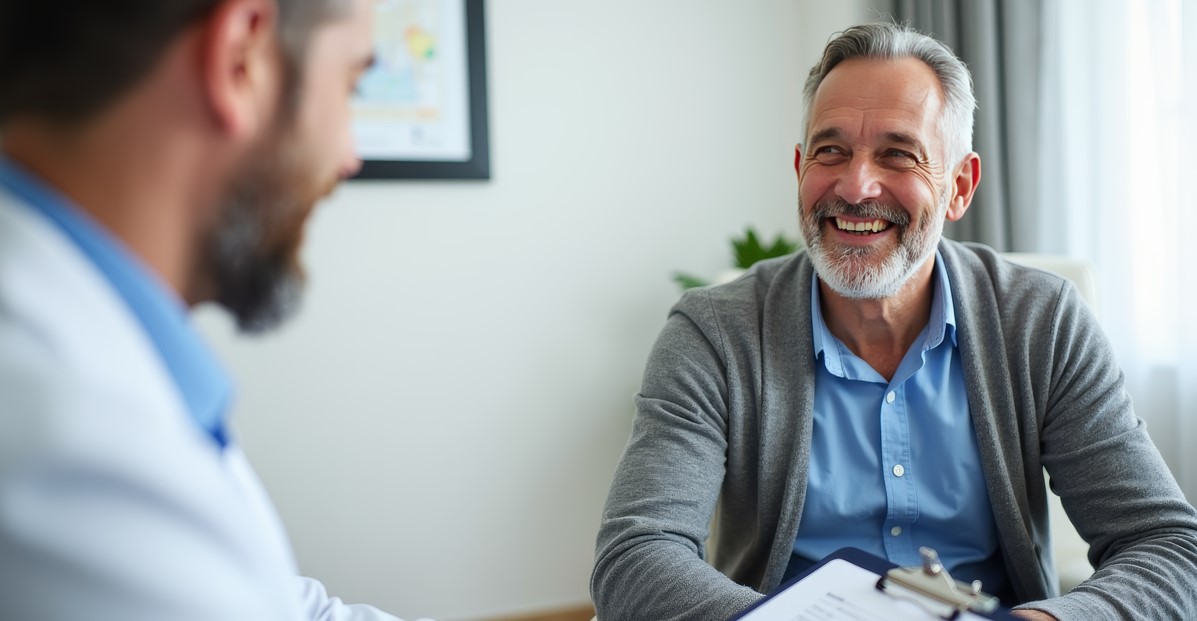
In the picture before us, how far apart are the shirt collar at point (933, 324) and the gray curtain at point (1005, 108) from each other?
0.82 m

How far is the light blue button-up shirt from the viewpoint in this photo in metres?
1.14

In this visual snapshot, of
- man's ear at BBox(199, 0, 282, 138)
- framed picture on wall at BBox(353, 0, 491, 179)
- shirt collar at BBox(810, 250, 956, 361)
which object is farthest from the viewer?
framed picture on wall at BBox(353, 0, 491, 179)

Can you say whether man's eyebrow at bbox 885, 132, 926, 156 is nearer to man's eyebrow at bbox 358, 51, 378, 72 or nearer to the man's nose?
the man's nose

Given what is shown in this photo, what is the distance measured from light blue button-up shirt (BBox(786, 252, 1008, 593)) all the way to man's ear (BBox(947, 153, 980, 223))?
0.76ft

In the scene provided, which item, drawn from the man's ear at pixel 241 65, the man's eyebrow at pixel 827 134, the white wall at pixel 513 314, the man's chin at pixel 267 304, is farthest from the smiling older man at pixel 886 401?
the white wall at pixel 513 314

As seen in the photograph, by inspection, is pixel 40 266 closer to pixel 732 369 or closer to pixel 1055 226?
pixel 732 369

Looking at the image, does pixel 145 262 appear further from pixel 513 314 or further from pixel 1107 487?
pixel 513 314

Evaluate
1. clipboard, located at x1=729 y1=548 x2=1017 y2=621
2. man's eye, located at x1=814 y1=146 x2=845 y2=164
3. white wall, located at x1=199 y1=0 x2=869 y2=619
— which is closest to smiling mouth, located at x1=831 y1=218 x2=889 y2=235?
man's eye, located at x1=814 y1=146 x2=845 y2=164

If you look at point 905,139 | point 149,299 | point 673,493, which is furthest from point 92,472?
point 905,139

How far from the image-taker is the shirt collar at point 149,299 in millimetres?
448

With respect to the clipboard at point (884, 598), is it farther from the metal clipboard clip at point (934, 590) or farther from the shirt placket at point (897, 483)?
the shirt placket at point (897, 483)

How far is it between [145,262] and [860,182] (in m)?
1.00

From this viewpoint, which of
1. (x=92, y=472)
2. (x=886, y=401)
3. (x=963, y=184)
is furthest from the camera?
(x=963, y=184)

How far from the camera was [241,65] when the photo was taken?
495mm
